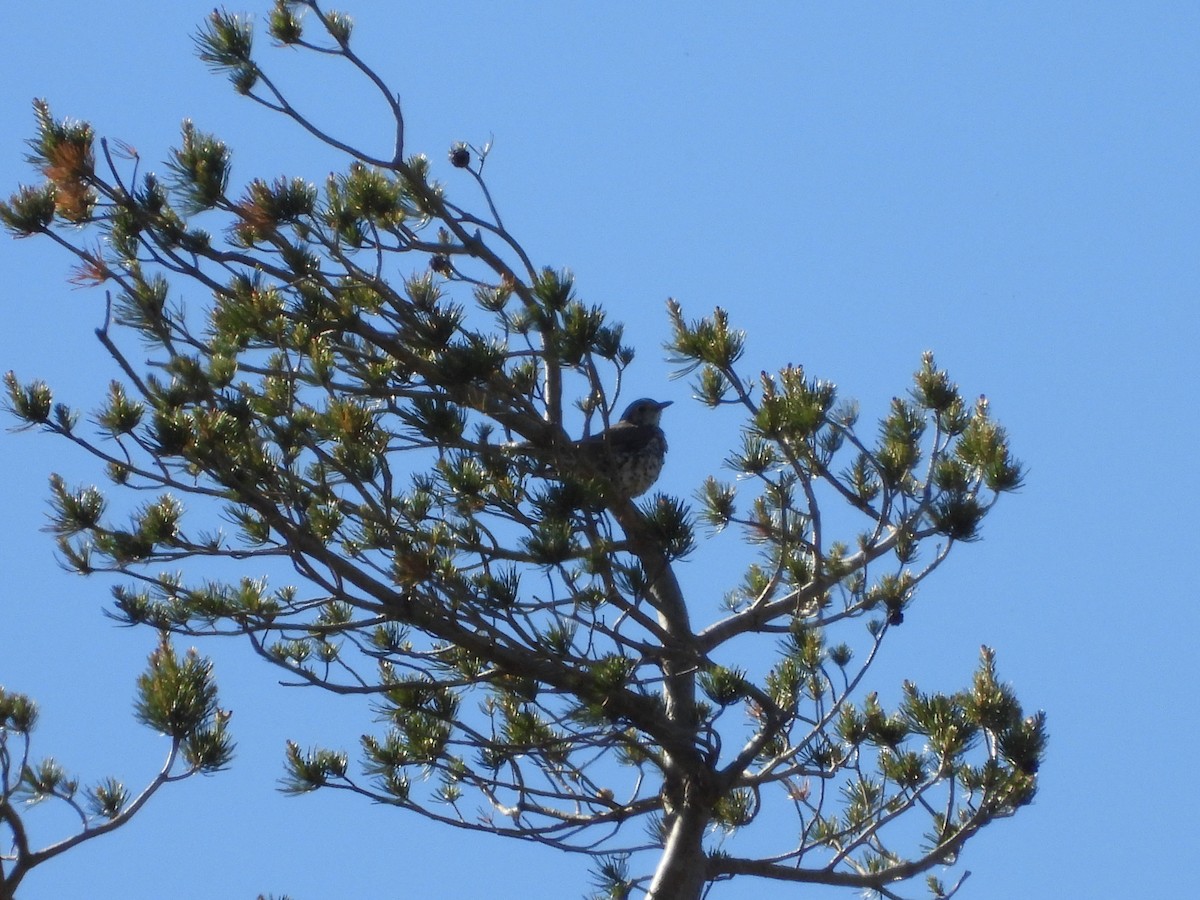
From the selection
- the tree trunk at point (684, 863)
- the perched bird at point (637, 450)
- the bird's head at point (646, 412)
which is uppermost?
the bird's head at point (646, 412)

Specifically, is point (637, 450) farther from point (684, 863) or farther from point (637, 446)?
point (684, 863)

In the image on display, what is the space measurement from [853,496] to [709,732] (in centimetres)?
94

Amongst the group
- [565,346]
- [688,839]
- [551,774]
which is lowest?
[688,839]

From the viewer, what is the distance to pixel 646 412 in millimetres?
8469

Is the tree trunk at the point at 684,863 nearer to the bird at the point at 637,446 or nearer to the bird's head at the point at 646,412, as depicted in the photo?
the bird at the point at 637,446

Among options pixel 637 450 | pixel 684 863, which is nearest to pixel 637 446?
pixel 637 450

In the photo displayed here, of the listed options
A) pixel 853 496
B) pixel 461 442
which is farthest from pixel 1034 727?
pixel 461 442

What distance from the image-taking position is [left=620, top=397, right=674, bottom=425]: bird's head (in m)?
8.41

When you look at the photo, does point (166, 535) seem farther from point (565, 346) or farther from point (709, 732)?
point (709, 732)

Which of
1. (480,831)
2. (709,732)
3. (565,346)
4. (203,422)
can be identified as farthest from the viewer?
(480,831)

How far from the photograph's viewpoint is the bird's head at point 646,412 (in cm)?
841

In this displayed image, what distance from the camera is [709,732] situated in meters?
5.54

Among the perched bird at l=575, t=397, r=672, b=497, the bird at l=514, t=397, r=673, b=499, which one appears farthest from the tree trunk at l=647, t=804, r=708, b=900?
the perched bird at l=575, t=397, r=672, b=497

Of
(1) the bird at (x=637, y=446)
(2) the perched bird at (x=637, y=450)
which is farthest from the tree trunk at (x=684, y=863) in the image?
(2) the perched bird at (x=637, y=450)
